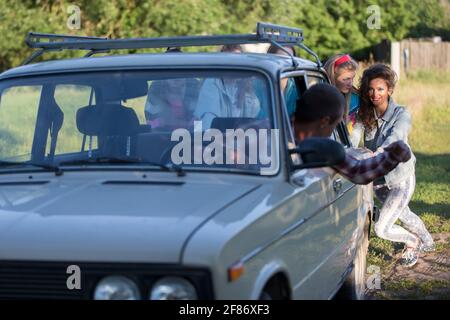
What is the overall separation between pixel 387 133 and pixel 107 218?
4.23m

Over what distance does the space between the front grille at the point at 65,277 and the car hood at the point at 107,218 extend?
0.11 feet

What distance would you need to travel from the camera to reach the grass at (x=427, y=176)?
292 inches

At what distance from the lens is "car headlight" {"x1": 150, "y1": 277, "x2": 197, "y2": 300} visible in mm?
3734

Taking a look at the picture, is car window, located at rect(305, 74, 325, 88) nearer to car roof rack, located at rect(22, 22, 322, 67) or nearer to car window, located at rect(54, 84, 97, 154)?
car roof rack, located at rect(22, 22, 322, 67)

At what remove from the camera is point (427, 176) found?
13.7 meters

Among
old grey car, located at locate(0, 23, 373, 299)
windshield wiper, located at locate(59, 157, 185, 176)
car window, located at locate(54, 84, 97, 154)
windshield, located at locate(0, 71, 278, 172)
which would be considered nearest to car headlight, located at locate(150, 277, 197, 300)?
old grey car, located at locate(0, 23, 373, 299)

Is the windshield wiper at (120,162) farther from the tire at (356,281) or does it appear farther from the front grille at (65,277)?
the tire at (356,281)
